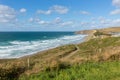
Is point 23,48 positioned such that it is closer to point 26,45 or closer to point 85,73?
point 26,45

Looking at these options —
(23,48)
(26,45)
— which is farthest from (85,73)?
(26,45)

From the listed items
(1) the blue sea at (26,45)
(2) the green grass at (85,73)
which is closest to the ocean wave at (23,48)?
(1) the blue sea at (26,45)

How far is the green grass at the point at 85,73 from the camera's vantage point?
12281 millimetres

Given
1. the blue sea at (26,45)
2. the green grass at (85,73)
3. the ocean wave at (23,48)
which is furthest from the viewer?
the blue sea at (26,45)

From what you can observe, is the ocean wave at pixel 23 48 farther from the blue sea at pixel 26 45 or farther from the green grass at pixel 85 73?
the green grass at pixel 85 73

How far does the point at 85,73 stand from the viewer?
43.5 ft

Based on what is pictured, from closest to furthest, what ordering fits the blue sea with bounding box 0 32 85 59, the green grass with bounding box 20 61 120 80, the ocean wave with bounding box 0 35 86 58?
the green grass with bounding box 20 61 120 80
the ocean wave with bounding box 0 35 86 58
the blue sea with bounding box 0 32 85 59

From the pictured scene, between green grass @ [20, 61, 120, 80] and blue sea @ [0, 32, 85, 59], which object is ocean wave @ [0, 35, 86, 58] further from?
green grass @ [20, 61, 120, 80]

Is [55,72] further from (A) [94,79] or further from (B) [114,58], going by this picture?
(B) [114,58]

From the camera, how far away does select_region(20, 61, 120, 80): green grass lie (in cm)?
1228

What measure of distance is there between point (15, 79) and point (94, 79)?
4.00m

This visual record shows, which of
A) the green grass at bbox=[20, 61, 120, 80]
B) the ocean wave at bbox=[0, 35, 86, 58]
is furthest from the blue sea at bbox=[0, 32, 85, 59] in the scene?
the green grass at bbox=[20, 61, 120, 80]

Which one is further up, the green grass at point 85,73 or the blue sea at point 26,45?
the green grass at point 85,73

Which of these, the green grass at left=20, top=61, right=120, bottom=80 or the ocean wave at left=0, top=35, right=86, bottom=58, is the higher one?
the green grass at left=20, top=61, right=120, bottom=80
